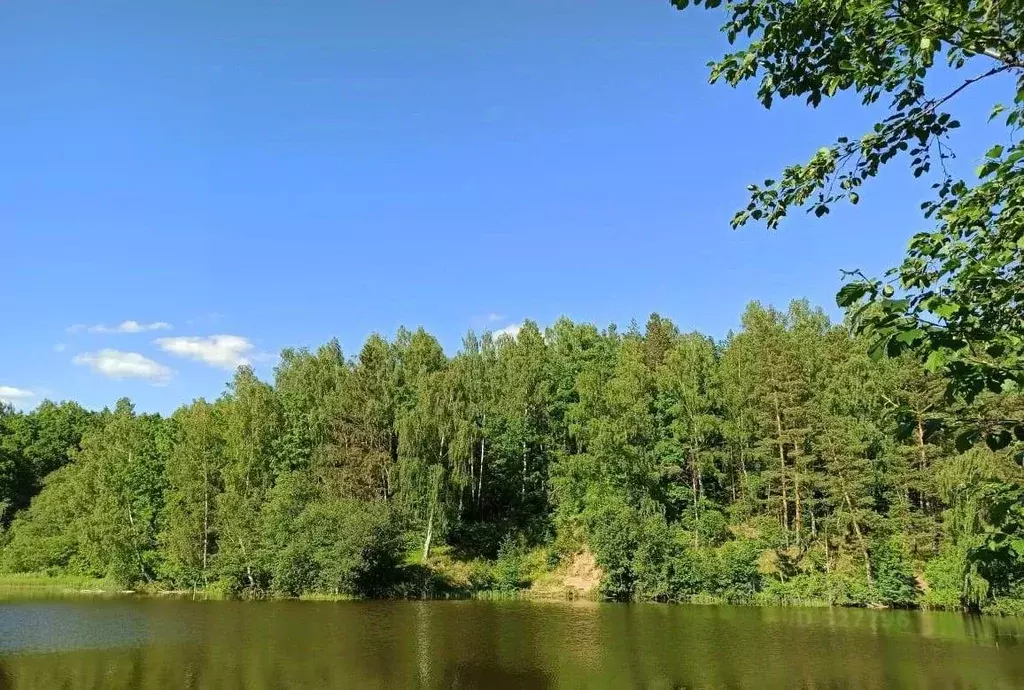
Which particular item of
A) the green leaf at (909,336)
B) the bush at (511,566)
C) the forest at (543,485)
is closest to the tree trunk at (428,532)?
the forest at (543,485)

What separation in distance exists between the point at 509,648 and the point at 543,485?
2786cm

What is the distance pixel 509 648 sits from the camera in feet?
76.8

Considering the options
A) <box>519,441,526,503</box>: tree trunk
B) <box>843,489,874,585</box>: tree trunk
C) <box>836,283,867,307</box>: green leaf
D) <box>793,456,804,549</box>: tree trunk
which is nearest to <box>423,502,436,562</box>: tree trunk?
<box>519,441,526,503</box>: tree trunk

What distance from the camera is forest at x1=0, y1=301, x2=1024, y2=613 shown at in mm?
36656

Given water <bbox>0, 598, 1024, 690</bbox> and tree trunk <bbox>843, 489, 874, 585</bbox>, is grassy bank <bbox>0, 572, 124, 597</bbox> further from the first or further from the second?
tree trunk <bbox>843, 489, 874, 585</bbox>

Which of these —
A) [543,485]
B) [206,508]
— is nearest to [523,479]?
[543,485]

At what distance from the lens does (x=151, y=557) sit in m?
48.6

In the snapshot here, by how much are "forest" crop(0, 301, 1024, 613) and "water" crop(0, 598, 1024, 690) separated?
16.0ft

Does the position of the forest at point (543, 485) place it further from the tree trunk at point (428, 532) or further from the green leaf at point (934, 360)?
the green leaf at point (934, 360)

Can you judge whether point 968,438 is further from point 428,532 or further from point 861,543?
point 428,532

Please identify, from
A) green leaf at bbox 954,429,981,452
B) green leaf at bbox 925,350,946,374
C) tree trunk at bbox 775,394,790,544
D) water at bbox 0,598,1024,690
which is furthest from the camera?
tree trunk at bbox 775,394,790,544

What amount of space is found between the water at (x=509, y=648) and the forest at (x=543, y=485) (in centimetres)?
487

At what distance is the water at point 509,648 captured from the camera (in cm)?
1872

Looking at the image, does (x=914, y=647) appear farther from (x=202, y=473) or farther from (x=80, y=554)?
(x=80, y=554)
